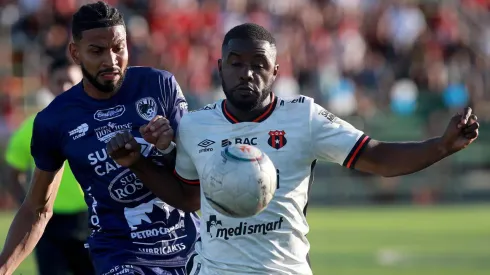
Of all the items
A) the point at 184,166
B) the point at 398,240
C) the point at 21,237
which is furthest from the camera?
the point at 398,240

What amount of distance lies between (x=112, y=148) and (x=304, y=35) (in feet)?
59.1

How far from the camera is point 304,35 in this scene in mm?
23594

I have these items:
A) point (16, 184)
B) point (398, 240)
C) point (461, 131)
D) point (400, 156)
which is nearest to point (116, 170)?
point (400, 156)

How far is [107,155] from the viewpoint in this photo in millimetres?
6273

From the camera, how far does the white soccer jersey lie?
18.3ft

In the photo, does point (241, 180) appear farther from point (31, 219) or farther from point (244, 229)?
point (31, 219)

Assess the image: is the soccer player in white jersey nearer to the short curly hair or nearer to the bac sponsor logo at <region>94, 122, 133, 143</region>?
the bac sponsor logo at <region>94, 122, 133, 143</region>

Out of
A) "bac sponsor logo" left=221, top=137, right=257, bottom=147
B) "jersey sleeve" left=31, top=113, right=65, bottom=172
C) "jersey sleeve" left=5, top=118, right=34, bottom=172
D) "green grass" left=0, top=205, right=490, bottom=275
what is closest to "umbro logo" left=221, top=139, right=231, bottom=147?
"bac sponsor logo" left=221, top=137, right=257, bottom=147

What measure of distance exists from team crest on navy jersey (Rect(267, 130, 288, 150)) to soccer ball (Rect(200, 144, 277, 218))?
28 centimetres

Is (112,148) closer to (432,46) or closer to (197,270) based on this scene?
(197,270)

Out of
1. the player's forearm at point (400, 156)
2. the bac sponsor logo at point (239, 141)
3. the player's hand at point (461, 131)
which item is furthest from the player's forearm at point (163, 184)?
the player's hand at point (461, 131)

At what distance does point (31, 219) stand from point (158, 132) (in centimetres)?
125

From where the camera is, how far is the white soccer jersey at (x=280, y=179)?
18.3ft

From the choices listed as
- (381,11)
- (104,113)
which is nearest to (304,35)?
(381,11)
